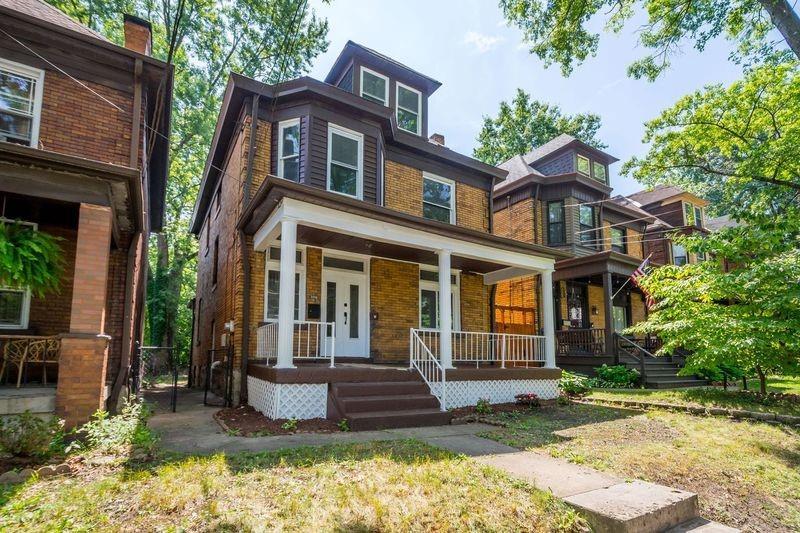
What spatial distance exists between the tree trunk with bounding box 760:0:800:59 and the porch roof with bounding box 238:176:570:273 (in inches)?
248

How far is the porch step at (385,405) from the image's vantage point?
678 cm

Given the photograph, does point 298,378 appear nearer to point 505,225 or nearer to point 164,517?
point 164,517

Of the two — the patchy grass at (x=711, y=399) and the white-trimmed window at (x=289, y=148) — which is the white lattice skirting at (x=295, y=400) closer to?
the white-trimmed window at (x=289, y=148)

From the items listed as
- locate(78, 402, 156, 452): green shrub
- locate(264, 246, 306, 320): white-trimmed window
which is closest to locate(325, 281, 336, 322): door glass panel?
locate(264, 246, 306, 320): white-trimmed window

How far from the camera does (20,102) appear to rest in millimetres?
7348

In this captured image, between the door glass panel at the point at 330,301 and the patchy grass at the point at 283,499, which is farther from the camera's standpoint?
the door glass panel at the point at 330,301

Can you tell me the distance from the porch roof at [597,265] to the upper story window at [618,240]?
13.0 feet

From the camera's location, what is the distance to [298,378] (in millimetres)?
6969

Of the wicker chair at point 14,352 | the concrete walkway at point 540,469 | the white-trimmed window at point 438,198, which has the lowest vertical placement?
the concrete walkway at point 540,469

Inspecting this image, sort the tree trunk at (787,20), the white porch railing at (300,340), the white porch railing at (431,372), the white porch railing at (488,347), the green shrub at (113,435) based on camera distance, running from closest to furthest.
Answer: the green shrub at (113,435) < the white porch railing at (300,340) < the white porch railing at (431,372) < the tree trunk at (787,20) < the white porch railing at (488,347)

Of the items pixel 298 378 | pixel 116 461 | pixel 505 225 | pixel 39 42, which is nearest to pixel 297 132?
pixel 39 42

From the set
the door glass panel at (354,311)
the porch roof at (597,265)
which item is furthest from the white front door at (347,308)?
the porch roof at (597,265)

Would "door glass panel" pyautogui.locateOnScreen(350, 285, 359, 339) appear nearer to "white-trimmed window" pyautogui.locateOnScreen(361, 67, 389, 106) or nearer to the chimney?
"white-trimmed window" pyautogui.locateOnScreen(361, 67, 389, 106)

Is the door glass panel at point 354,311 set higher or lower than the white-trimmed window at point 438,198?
lower
